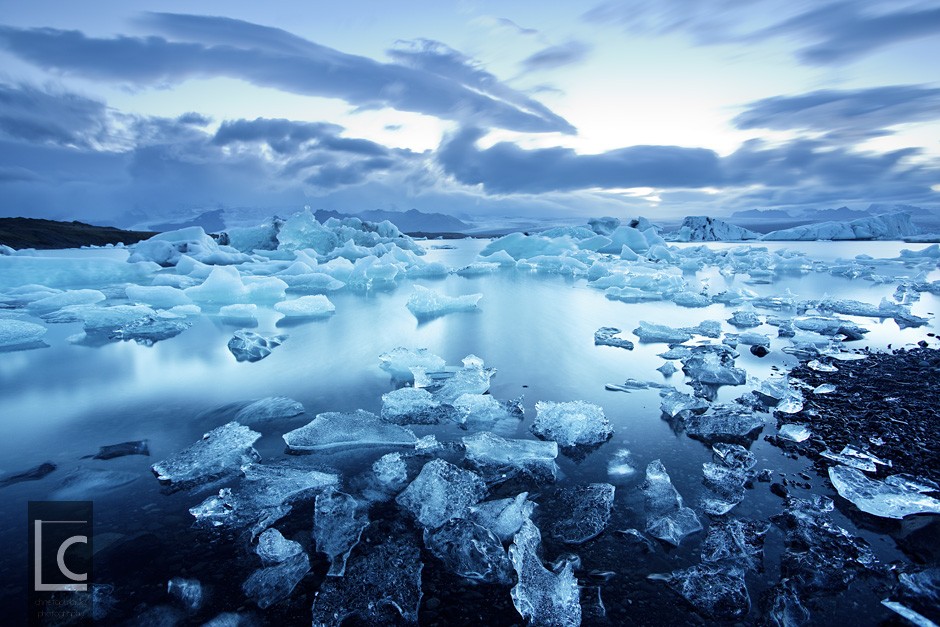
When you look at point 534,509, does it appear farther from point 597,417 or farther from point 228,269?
point 228,269

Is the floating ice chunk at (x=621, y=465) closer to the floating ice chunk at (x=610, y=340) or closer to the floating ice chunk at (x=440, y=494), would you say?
the floating ice chunk at (x=440, y=494)

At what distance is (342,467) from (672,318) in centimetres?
658

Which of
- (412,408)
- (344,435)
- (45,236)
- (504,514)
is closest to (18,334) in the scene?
(344,435)

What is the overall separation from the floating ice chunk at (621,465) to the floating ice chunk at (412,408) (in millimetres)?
1213

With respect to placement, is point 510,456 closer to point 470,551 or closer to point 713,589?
point 470,551

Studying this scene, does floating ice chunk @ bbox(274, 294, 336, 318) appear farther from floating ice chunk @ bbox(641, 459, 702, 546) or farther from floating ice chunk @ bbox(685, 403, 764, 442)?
floating ice chunk @ bbox(641, 459, 702, 546)

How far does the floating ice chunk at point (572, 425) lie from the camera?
112 inches

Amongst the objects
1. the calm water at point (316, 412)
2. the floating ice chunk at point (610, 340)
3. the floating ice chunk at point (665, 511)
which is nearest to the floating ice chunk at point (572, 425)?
the calm water at point (316, 412)

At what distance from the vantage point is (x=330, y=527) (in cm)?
196

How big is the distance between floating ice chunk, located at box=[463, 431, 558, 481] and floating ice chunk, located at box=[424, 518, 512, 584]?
55 cm

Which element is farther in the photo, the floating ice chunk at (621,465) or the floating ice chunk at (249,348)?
the floating ice chunk at (249,348)

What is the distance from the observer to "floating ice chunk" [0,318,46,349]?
5.60 m

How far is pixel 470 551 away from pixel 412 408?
1.54 m

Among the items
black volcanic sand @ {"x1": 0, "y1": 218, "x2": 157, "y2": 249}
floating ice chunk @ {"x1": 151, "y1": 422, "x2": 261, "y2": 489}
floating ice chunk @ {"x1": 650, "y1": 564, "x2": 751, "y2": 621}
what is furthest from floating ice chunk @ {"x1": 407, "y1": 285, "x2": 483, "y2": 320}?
black volcanic sand @ {"x1": 0, "y1": 218, "x2": 157, "y2": 249}
